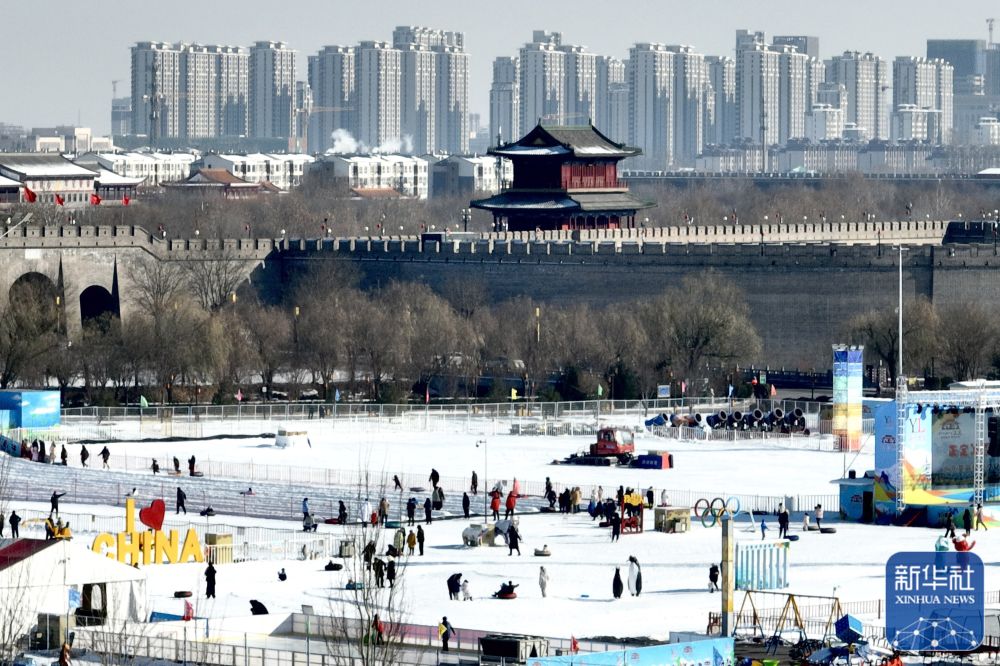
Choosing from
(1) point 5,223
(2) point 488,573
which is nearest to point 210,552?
(2) point 488,573

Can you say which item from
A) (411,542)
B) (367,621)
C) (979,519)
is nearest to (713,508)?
(979,519)

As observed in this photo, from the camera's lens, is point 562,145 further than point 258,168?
No

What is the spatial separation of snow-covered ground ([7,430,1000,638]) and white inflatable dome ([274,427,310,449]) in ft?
1.30

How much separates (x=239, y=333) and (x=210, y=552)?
34.9 meters

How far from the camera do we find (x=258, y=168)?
19550cm

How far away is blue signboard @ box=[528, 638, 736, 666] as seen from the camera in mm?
31453

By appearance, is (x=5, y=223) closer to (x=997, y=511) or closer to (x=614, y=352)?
→ (x=614, y=352)

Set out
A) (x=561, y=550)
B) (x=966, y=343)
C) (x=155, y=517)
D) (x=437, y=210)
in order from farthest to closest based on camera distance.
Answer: (x=437, y=210)
(x=966, y=343)
(x=561, y=550)
(x=155, y=517)

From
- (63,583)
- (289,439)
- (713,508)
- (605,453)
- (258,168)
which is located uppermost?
(258,168)

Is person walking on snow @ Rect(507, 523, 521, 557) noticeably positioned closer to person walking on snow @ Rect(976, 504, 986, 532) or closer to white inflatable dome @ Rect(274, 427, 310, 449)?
person walking on snow @ Rect(976, 504, 986, 532)

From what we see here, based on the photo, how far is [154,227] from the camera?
125 metres

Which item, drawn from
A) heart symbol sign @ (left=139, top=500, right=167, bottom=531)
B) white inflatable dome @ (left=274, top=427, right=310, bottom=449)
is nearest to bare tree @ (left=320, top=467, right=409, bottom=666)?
heart symbol sign @ (left=139, top=500, right=167, bottom=531)

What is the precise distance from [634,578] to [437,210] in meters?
114

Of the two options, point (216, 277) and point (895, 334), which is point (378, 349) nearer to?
point (895, 334)
